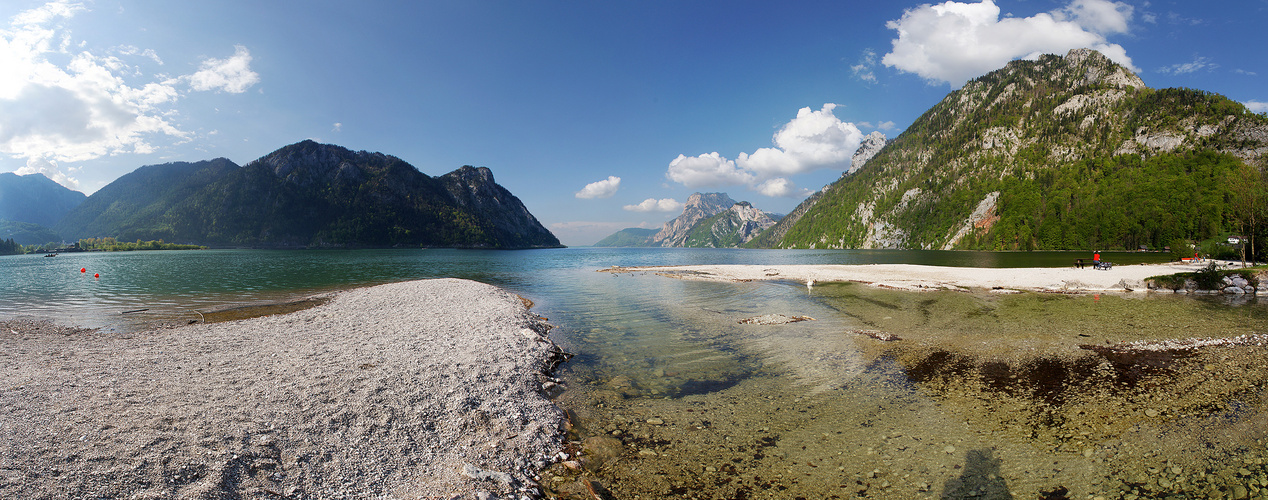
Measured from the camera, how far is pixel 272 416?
6.86m

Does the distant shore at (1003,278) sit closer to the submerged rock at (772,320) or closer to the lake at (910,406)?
the lake at (910,406)

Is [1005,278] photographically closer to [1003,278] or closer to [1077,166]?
[1003,278]

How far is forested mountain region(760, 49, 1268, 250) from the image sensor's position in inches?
3733

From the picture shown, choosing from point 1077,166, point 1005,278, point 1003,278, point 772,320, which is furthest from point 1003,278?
point 1077,166

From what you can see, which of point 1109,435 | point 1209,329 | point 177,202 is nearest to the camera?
point 1109,435

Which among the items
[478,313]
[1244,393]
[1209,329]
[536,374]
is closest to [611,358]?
[536,374]

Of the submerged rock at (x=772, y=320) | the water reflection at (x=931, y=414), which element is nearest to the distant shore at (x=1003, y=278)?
the water reflection at (x=931, y=414)

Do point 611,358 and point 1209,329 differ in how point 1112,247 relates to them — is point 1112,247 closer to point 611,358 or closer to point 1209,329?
point 1209,329

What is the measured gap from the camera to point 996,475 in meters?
6.35

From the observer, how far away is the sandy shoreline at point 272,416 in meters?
4.94

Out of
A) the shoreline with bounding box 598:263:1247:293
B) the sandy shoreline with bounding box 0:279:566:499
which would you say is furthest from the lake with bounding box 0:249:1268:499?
the shoreline with bounding box 598:263:1247:293

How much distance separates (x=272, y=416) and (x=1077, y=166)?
642ft

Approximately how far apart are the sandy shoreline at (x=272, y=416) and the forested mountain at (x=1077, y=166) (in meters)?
71.9

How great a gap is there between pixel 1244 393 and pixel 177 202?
304 m
